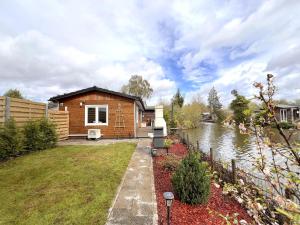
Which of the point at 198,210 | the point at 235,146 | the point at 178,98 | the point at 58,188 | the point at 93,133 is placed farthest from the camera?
the point at 178,98

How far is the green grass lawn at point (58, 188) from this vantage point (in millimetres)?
3320

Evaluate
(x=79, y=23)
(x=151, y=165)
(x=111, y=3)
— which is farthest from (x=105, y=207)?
(x=79, y=23)

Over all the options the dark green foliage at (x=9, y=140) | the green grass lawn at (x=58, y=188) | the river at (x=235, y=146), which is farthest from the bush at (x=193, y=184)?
the dark green foliage at (x=9, y=140)

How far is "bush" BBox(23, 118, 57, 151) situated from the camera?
8180 millimetres

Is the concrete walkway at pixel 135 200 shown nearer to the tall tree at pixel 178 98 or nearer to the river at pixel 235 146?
the river at pixel 235 146

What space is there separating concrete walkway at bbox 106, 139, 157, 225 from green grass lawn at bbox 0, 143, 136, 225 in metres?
0.18

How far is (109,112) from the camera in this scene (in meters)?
13.8

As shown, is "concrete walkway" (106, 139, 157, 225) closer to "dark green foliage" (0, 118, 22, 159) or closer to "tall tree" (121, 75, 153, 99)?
"dark green foliage" (0, 118, 22, 159)

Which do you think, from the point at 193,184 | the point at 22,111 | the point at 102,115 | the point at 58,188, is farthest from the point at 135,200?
the point at 102,115

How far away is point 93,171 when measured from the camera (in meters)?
5.69

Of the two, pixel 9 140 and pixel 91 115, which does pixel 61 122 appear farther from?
pixel 9 140

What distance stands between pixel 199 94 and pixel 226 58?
160ft

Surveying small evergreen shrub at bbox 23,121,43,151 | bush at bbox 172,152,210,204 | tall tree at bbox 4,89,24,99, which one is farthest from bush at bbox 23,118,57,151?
tall tree at bbox 4,89,24,99

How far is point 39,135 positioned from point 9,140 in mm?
1646
